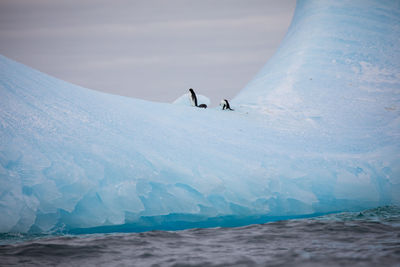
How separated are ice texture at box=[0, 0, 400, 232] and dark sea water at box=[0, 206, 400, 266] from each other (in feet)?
1.13

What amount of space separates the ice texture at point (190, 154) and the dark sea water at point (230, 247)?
0.34m

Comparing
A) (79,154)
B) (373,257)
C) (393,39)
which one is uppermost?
(393,39)

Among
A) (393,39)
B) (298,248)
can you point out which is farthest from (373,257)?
(393,39)

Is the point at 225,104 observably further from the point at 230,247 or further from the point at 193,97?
the point at 230,247

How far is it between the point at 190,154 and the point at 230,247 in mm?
1825

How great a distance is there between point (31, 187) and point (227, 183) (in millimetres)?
2208

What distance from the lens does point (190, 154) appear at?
542 cm

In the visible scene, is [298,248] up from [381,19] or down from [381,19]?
down

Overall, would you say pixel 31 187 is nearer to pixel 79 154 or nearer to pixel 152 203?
pixel 79 154

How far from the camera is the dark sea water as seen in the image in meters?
3.37

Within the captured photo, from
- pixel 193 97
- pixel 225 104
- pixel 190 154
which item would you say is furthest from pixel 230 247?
pixel 193 97

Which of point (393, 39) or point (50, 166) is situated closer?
point (50, 166)

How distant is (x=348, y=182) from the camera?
5504 millimetres

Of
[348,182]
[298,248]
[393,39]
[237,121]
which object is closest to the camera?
[298,248]
